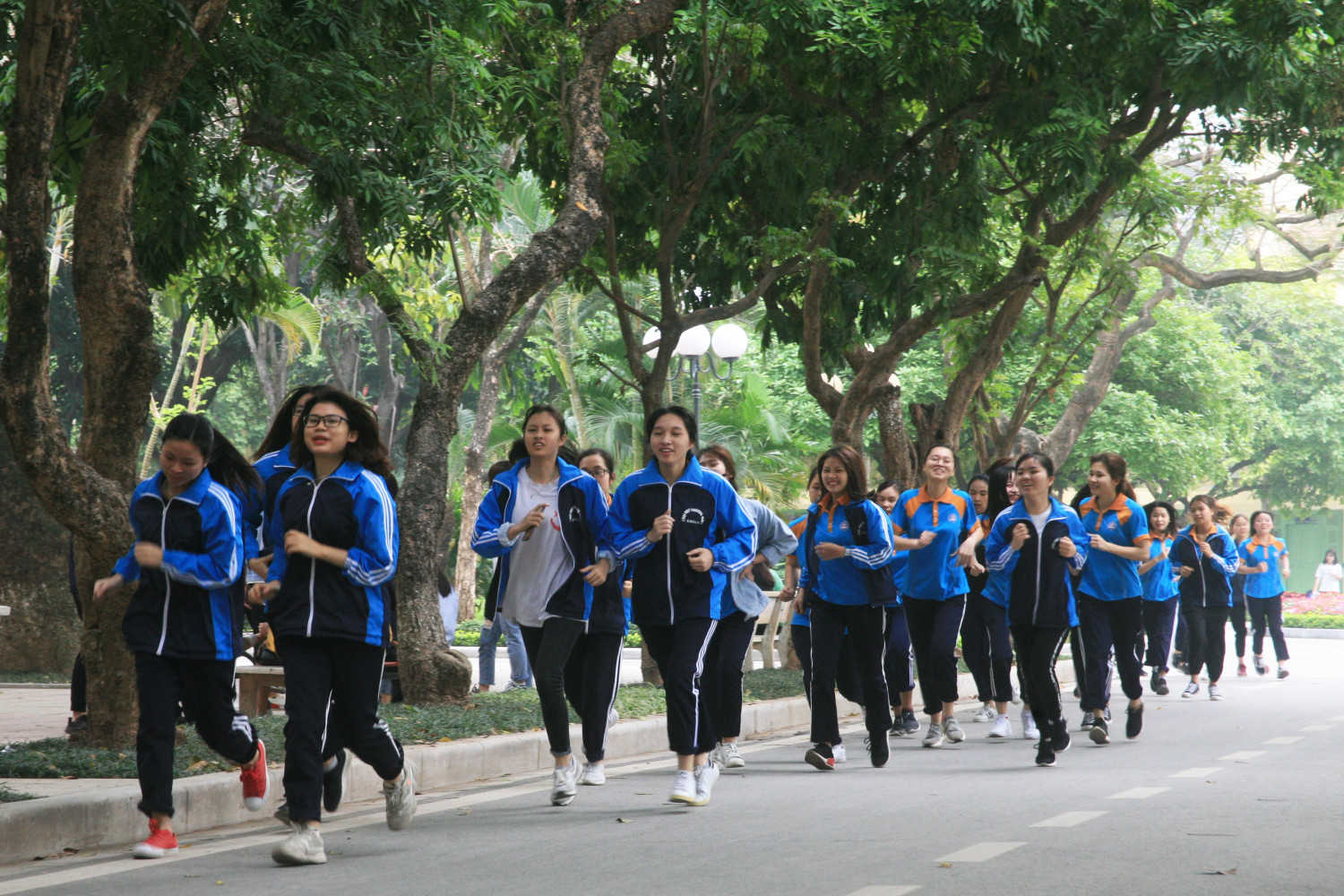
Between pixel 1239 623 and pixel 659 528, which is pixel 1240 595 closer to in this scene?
pixel 1239 623

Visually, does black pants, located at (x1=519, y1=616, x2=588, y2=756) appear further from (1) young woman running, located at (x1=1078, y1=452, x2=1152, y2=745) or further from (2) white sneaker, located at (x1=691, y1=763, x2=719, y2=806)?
(1) young woman running, located at (x1=1078, y1=452, x2=1152, y2=745)

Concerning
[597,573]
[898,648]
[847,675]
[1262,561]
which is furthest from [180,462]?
[1262,561]

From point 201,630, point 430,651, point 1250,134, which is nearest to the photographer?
point 201,630

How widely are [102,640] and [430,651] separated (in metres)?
2.73

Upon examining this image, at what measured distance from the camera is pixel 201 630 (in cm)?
614

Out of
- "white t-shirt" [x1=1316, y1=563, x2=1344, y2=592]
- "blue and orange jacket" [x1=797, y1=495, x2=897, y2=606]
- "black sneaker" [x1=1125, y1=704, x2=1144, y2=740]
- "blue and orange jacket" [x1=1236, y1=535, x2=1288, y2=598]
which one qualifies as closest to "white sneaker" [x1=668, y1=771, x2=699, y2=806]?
"blue and orange jacket" [x1=797, y1=495, x2=897, y2=606]

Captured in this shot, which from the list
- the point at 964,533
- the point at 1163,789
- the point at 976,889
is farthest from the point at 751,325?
the point at 976,889

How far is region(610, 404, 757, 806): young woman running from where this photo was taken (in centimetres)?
759

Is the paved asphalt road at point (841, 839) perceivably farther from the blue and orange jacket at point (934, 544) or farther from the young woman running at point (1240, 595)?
the young woman running at point (1240, 595)

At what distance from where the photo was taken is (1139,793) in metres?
8.07

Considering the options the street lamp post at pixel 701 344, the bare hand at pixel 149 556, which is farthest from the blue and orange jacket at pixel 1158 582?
the bare hand at pixel 149 556

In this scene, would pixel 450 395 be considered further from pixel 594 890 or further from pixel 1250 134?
pixel 1250 134

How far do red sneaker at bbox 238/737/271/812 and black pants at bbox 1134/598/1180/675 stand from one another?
998 cm

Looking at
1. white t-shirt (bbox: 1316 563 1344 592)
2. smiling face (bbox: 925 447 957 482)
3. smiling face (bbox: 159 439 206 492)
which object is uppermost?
white t-shirt (bbox: 1316 563 1344 592)
